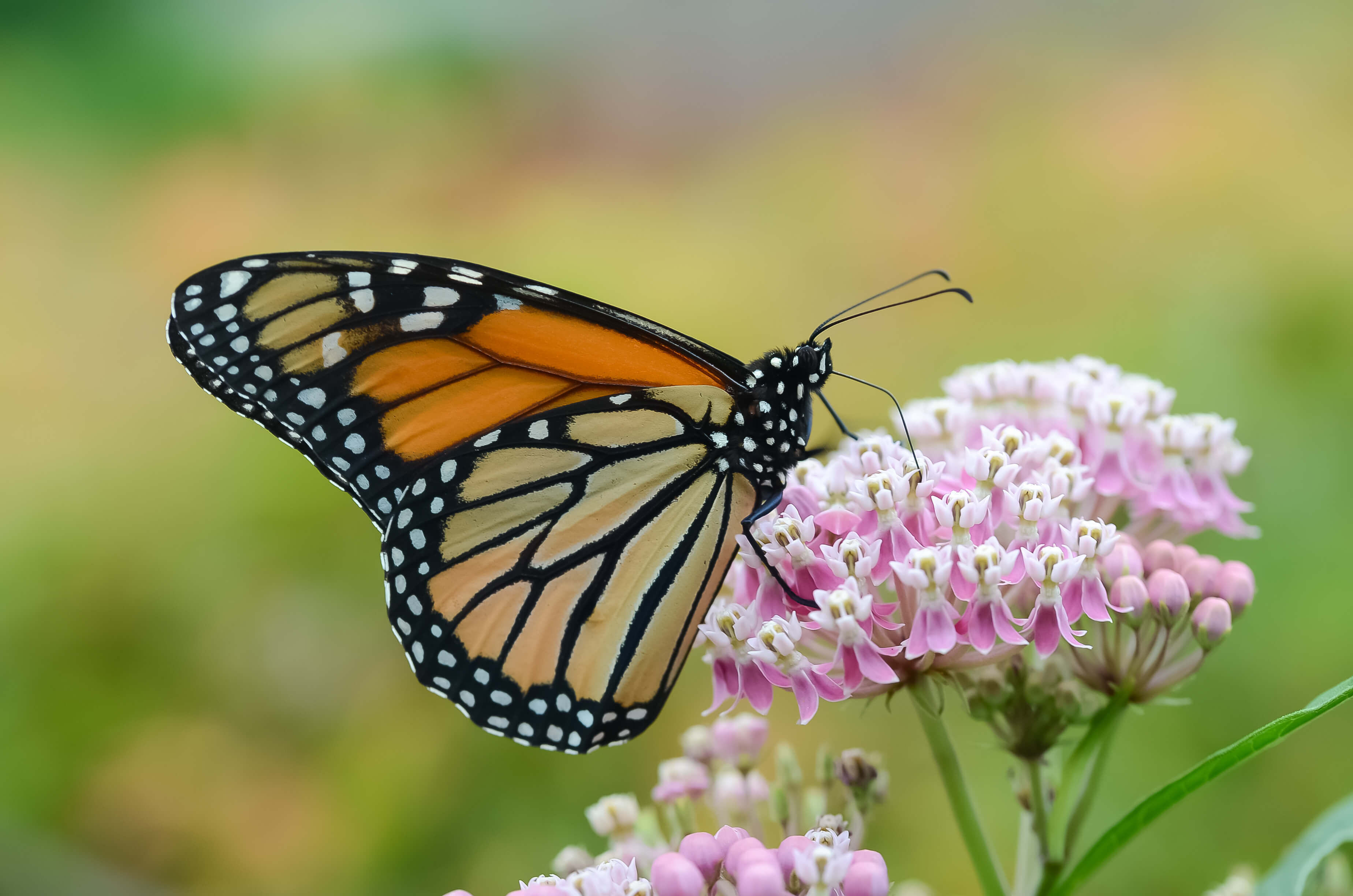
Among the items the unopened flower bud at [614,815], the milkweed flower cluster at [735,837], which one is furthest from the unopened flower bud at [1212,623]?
the unopened flower bud at [614,815]

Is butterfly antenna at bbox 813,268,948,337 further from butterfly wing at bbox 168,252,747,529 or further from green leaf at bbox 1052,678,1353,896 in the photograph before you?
green leaf at bbox 1052,678,1353,896

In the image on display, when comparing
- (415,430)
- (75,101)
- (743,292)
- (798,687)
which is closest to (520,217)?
(743,292)

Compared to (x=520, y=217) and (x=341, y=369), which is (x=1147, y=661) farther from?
(x=520, y=217)

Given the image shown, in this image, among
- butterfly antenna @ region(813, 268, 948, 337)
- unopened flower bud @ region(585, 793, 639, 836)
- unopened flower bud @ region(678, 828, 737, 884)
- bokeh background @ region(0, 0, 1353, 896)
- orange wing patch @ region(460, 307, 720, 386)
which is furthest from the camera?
bokeh background @ region(0, 0, 1353, 896)

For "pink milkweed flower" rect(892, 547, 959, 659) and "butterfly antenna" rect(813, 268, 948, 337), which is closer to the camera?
"pink milkweed flower" rect(892, 547, 959, 659)

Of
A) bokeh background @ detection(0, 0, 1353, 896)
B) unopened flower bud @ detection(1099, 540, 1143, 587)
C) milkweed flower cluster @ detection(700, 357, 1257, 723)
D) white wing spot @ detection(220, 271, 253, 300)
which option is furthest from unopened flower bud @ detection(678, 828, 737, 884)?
bokeh background @ detection(0, 0, 1353, 896)

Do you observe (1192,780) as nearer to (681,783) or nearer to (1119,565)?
(1119,565)

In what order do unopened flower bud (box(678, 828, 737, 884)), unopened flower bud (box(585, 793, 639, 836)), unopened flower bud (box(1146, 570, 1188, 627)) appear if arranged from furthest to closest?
1. unopened flower bud (box(585, 793, 639, 836))
2. unopened flower bud (box(1146, 570, 1188, 627))
3. unopened flower bud (box(678, 828, 737, 884))

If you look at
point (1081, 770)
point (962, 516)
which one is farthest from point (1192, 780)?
point (962, 516)
